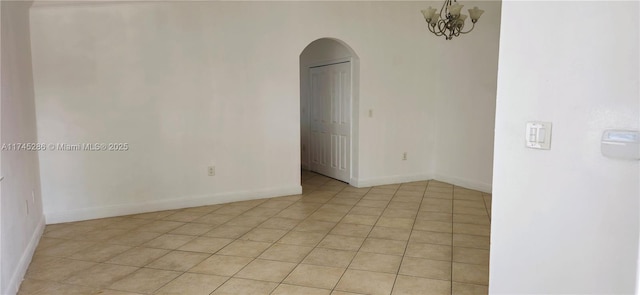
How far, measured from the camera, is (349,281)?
2.51 metres

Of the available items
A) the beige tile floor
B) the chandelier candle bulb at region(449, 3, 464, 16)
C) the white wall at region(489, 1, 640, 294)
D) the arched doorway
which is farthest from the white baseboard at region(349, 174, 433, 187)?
the white wall at region(489, 1, 640, 294)

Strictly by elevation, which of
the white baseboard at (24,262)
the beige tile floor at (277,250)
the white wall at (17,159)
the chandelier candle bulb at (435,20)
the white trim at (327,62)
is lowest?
the beige tile floor at (277,250)

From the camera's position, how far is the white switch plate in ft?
4.56

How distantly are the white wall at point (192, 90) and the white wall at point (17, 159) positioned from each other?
0.28 m

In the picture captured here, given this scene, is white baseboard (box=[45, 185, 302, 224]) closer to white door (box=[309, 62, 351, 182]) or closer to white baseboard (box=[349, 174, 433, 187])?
white baseboard (box=[349, 174, 433, 187])

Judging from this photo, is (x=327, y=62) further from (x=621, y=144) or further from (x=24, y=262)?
(x=621, y=144)

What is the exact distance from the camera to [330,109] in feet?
19.7

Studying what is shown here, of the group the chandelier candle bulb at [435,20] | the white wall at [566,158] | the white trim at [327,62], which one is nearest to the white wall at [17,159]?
the white wall at [566,158]

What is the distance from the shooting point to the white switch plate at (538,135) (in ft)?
4.56

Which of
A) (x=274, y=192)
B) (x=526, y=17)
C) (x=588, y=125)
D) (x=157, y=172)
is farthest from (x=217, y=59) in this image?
(x=588, y=125)

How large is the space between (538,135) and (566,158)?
124 millimetres

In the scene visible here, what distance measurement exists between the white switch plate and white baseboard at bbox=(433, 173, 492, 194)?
3.76 meters

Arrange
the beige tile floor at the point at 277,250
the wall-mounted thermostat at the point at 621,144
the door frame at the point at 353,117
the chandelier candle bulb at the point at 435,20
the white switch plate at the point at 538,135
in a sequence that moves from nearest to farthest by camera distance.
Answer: the wall-mounted thermostat at the point at 621,144
the white switch plate at the point at 538,135
the beige tile floor at the point at 277,250
the chandelier candle bulb at the point at 435,20
the door frame at the point at 353,117

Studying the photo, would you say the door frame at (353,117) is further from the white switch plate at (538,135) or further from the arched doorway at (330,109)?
the white switch plate at (538,135)
